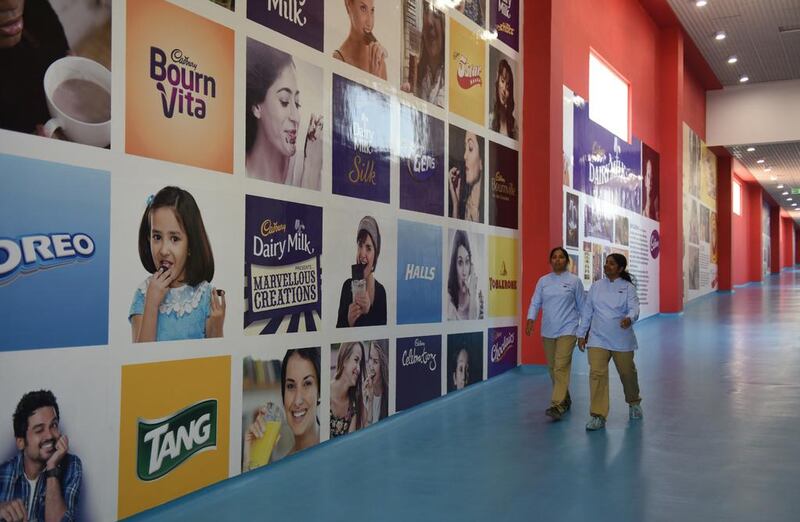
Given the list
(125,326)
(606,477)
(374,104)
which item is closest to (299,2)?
(374,104)

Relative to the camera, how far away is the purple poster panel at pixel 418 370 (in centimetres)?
649

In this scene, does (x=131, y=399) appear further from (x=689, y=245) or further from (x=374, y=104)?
(x=689, y=245)

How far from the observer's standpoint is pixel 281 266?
4.94 meters

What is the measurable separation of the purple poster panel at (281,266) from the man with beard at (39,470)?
1.43m

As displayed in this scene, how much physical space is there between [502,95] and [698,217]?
15769 millimetres

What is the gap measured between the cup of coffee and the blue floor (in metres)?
2.02

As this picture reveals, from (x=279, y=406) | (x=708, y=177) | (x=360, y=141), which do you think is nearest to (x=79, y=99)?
(x=279, y=406)

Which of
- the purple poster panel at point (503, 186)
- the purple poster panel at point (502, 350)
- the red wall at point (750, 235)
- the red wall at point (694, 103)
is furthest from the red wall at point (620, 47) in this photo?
the red wall at point (750, 235)

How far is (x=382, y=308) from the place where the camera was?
6.23 metres

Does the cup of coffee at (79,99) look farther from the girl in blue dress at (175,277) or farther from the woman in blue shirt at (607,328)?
the woman in blue shirt at (607,328)

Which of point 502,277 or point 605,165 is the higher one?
point 605,165

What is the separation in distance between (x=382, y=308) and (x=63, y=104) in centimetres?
336

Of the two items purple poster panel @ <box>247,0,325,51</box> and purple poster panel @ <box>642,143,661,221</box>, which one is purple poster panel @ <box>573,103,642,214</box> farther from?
purple poster panel @ <box>247,0,325,51</box>

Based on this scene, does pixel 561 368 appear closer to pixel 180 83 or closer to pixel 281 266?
pixel 281 266
